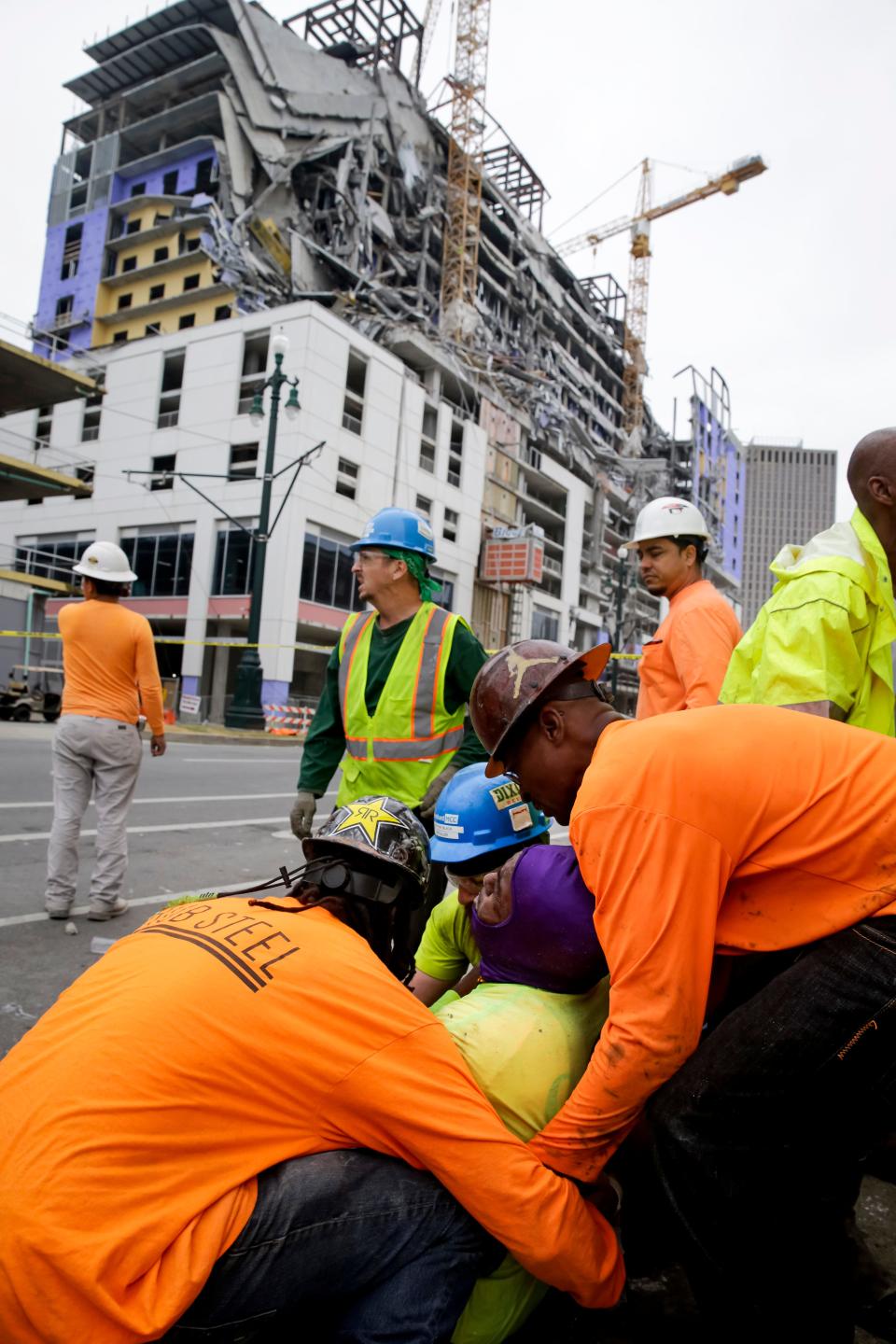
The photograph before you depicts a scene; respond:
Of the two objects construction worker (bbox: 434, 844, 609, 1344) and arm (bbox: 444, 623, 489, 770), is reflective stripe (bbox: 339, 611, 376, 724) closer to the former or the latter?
arm (bbox: 444, 623, 489, 770)

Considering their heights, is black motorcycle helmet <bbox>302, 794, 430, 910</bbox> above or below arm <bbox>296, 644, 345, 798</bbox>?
below

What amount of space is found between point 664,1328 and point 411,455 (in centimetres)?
4046

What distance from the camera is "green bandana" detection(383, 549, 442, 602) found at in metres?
3.50

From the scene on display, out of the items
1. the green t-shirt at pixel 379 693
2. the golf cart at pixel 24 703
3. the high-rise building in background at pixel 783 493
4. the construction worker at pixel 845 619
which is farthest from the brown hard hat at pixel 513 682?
the high-rise building in background at pixel 783 493

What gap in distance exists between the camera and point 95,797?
4.73 meters

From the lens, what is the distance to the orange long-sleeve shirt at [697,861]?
1575mm

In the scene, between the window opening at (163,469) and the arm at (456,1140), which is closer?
the arm at (456,1140)

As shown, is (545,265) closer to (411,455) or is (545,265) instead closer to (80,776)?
(411,455)

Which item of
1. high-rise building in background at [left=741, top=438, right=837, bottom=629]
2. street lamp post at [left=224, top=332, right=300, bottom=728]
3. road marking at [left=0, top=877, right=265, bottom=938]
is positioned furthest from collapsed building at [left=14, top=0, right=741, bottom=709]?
high-rise building in background at [left=741, top=438, right=837, bottom=629]

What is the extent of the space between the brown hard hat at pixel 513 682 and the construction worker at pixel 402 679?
1244mm

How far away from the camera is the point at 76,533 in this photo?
40.8 m

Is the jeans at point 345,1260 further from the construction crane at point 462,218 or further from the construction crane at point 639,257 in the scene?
the construction crane at point 639,257

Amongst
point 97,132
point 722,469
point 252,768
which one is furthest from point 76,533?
point 722,469

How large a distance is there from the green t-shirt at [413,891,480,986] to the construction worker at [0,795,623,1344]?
3.17 feet
